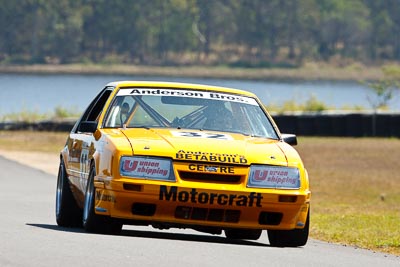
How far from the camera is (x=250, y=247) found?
11414 mm

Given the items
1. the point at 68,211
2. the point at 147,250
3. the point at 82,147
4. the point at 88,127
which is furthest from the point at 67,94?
the point at 147,250

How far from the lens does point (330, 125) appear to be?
136 feet

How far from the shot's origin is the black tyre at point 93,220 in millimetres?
11289

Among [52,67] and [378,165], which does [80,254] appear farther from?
[52,67]

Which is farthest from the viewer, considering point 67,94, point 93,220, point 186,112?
point 67,94

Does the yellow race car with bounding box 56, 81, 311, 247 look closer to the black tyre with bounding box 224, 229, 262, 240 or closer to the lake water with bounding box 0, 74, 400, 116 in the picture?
the black tyre with bounding box 224, 229, 262, 240

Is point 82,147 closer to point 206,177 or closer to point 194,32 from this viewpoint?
point 206,177

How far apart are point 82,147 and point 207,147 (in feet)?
5.83

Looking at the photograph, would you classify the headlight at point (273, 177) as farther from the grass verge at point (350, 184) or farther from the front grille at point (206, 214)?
the grass verge at point (350, 184)

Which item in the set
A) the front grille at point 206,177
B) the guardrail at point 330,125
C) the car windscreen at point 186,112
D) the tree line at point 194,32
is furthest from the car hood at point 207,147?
the tree line at point 194,32

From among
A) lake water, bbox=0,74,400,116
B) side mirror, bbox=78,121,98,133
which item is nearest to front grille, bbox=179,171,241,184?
side mirror, bbox=78,121,98,133

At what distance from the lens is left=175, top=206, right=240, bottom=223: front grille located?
10984mm

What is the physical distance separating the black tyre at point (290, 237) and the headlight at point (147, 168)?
4.43 ft

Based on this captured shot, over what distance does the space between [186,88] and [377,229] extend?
14.8ft
